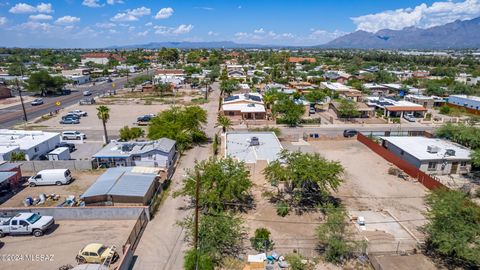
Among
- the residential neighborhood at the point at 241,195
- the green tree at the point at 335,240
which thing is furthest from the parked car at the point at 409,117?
the green tree at the point at 335,240

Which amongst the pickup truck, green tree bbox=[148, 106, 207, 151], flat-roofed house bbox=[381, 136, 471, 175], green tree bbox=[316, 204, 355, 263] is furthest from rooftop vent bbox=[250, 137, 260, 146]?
the pickup truck

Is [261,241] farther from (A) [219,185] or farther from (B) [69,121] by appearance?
(B) [69,121]

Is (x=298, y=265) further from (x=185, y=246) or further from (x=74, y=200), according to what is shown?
(x=74, y=200)

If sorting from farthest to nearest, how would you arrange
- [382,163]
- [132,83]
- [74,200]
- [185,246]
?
1. [132,83]
2. [382,163]
3. [74,200]
4. [185,246]

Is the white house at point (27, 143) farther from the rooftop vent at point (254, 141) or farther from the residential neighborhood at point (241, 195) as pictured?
the rooftop vent at point (254, 141)

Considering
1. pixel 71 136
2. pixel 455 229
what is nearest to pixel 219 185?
pixel 455 229

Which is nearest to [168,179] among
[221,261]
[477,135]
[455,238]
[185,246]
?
[185,246]

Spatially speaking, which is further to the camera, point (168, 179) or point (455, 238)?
point (168, 179)

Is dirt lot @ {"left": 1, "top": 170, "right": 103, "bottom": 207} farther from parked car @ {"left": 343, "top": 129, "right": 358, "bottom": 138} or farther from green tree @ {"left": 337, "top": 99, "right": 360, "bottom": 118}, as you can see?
green tree @ {"left": 337, "top": 99, "right": 360, "bottom": 118}
